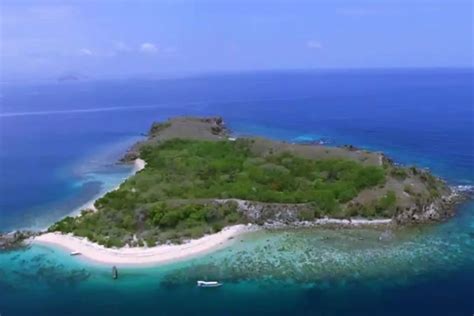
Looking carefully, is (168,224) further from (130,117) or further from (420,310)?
(130,117)

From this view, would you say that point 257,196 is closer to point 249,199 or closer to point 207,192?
point 249,199

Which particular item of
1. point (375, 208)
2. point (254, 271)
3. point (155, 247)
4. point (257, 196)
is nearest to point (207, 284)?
point (254, 271)

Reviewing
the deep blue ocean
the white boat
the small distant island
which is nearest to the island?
the small distant island

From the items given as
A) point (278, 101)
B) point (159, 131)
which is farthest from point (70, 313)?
point (278, 101)

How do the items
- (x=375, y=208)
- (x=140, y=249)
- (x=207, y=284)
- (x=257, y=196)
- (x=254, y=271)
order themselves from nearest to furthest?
1. (x=207, y=284)
2. (x=254, y=271)
3. (x=140, y=249)
4. (x=375, y=208)
5. (x=257, y=196)

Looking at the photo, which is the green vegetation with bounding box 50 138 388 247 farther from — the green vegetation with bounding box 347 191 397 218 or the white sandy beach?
the white sandy beach

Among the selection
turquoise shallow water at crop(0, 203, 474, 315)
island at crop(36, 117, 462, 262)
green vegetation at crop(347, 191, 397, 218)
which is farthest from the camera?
green vegetation at crop(347, 191, 397, 218)
